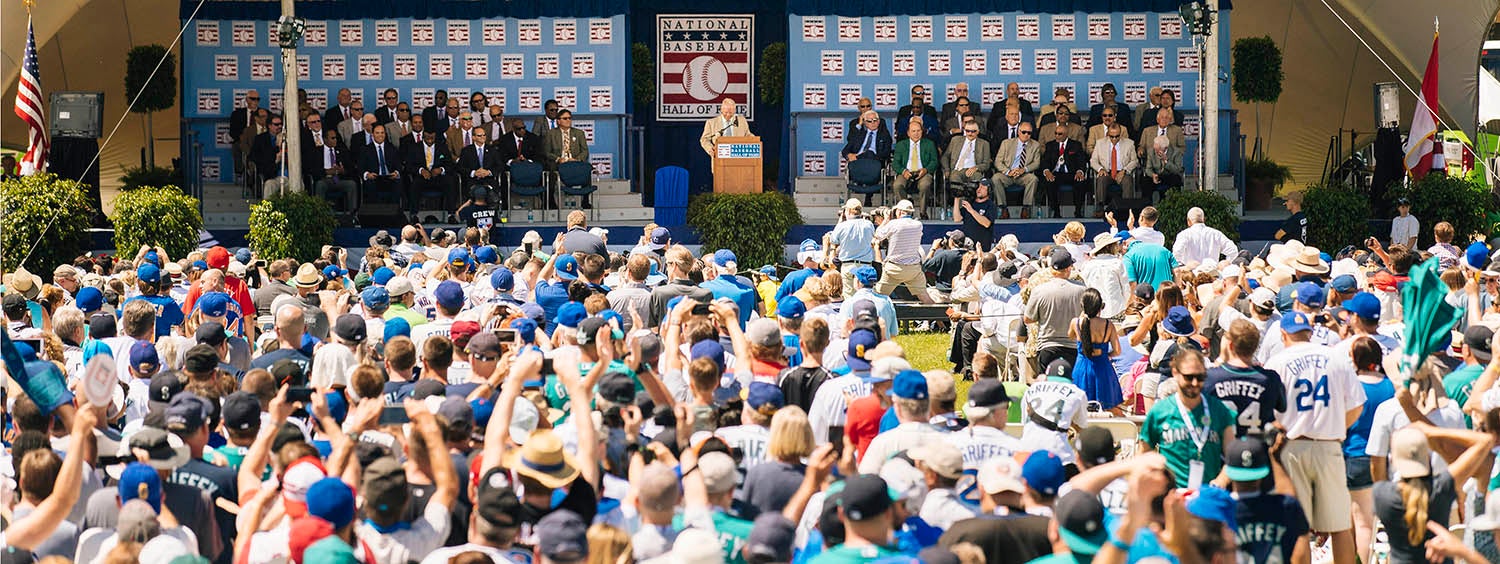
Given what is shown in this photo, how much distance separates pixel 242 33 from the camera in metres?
22.5

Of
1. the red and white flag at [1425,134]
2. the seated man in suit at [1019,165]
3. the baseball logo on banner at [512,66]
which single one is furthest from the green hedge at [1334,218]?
the baseball logo on banner at [512,66]

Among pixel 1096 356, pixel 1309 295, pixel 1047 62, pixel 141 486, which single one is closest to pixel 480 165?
pixel 1047 62

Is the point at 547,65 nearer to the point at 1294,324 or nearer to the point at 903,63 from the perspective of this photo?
the point at 903,63

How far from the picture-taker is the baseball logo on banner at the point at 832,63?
22.8 metres

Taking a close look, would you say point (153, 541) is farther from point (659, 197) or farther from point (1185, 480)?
point (659, 197)

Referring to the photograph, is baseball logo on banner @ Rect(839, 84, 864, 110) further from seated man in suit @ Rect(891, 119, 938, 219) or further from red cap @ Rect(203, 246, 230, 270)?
red cap @ Rect(203, 246, 230, 270)

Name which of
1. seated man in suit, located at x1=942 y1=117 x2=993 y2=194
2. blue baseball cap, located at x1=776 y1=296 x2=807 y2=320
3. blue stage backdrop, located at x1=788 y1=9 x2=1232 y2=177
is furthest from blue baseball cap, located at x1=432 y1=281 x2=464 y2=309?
blue stage backdrop, located at x1=788 y1=9 x2=1232 y2=177

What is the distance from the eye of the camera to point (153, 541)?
5445mm

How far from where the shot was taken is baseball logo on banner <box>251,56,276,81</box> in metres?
22.5

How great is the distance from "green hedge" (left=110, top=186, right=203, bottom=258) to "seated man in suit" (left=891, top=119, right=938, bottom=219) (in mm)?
7990

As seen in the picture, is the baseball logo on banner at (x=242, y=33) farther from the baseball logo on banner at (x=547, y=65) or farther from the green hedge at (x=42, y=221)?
the green hedge at (x=42, y=221)

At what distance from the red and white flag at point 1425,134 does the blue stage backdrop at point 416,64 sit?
961 cm

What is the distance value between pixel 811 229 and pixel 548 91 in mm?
4587

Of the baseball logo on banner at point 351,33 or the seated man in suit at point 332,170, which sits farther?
the baseball logo on banner at point 351,33
